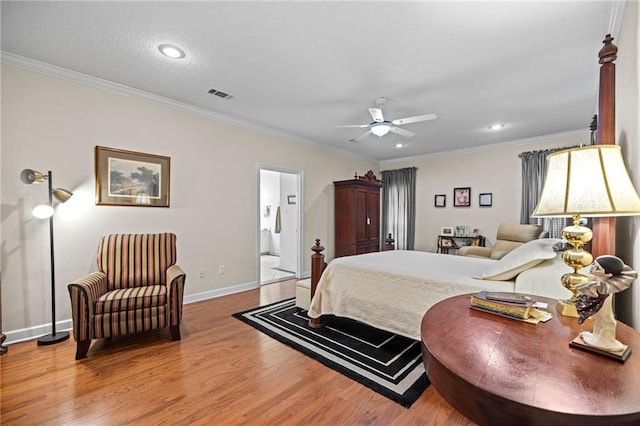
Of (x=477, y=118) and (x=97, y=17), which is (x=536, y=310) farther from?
(x=477, y=118)

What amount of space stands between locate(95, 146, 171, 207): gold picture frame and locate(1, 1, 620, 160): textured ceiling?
78 centimetres

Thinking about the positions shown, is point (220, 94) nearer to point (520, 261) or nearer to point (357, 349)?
point (357, 349)

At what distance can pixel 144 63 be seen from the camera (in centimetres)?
259

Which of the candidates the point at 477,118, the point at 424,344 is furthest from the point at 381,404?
the point at 477,118

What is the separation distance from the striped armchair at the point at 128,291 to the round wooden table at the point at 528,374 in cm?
231

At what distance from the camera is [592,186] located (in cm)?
100

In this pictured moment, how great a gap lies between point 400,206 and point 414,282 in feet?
14.4

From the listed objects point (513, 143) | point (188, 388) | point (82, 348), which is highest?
point (513, 143)

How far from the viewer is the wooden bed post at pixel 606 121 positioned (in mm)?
1422

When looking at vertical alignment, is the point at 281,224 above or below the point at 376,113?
below

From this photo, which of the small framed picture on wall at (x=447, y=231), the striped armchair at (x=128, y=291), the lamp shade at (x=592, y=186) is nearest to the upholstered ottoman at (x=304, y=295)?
the striped armchair at (x=128, y=291)

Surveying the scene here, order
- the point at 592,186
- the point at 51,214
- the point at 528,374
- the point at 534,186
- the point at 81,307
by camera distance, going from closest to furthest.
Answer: the point at 528,374
the point at 592,186
the point at 81,307
the point at 51,214
the point at 534,186

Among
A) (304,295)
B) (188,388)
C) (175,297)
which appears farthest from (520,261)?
(175,297)

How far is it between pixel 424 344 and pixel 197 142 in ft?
12.2
